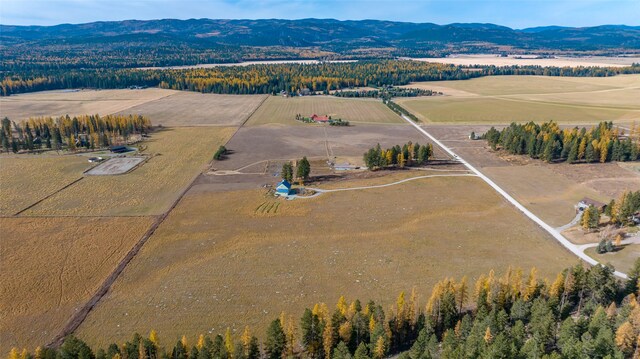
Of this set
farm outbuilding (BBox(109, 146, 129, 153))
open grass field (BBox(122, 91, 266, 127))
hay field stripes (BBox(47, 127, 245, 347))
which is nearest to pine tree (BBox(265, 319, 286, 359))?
hay field stripes (BBox(47, 127, 245, 347))

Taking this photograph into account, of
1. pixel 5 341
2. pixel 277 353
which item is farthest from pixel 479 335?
pixel 5 341

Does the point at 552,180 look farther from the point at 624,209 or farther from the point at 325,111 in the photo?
the point at 325,111

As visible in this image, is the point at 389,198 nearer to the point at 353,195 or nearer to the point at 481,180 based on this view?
the point at 353,195

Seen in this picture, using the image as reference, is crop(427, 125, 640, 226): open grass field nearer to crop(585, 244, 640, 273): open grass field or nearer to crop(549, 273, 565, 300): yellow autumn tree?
crop(585, 244, 640, 273): open grass field

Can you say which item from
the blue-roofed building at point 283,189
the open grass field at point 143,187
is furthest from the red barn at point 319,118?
the blue-roofed building at point 283,189

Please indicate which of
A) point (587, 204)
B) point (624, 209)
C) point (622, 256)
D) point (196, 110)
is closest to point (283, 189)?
point (587, 204)

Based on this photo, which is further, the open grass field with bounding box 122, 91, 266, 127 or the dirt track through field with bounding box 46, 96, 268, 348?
the open grass field with bounding box 122, 91, 266, 127
